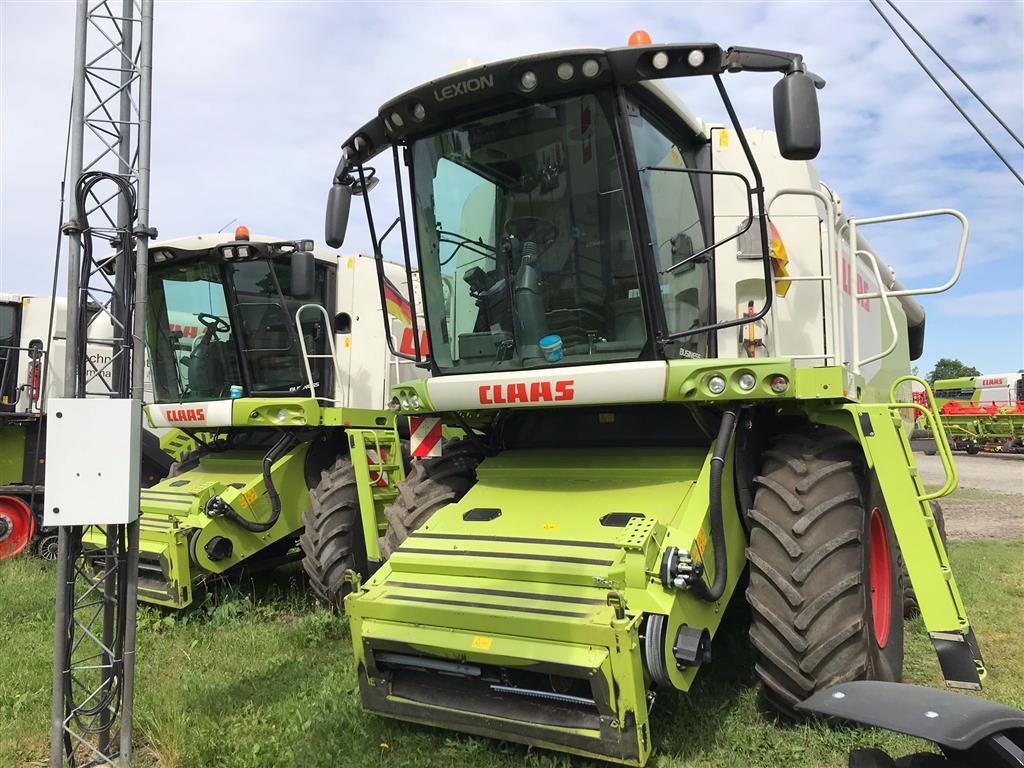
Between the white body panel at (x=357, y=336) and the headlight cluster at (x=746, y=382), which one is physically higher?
the white body panel at (x=357, y=336)

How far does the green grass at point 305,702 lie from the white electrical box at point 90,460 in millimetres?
1078

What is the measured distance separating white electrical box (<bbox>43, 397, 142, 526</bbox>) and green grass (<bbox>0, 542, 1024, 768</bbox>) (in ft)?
3.54

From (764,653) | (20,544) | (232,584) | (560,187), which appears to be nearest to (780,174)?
(560,187)

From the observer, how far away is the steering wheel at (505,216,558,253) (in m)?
3.90

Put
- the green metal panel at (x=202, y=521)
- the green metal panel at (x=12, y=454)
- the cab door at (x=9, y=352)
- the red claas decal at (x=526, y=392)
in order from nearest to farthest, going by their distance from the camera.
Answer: the red claas decal at (x=526, y=392) → the green metal panel at (x=202, y=521) → the cab door at (x=9, y=352) → the green metal panel at (x=12, y=454)

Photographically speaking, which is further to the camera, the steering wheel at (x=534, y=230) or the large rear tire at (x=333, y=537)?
the large rear tire at (x=333, y=537)

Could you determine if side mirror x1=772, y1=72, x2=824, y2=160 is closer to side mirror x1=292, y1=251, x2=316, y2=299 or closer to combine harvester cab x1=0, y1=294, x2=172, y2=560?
side mirror x1=292, y1=251, x2=316, y2=299

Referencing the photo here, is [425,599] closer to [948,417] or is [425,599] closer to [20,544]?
[20,544]

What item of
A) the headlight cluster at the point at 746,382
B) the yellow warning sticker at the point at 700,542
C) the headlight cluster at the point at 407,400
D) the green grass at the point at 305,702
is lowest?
the green grass at the point at 305,702

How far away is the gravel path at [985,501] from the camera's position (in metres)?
10.2

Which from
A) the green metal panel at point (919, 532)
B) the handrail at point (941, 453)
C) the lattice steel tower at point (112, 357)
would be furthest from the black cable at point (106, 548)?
the handrail at point (941, 453)

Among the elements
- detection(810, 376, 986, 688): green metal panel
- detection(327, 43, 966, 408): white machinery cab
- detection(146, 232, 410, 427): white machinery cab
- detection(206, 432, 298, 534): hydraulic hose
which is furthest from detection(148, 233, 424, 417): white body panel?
detection(810, 376, 986, 688): green metal panel

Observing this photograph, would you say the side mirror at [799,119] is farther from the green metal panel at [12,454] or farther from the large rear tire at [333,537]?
the green metal panel at [12,454]

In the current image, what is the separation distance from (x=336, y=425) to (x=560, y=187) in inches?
126
